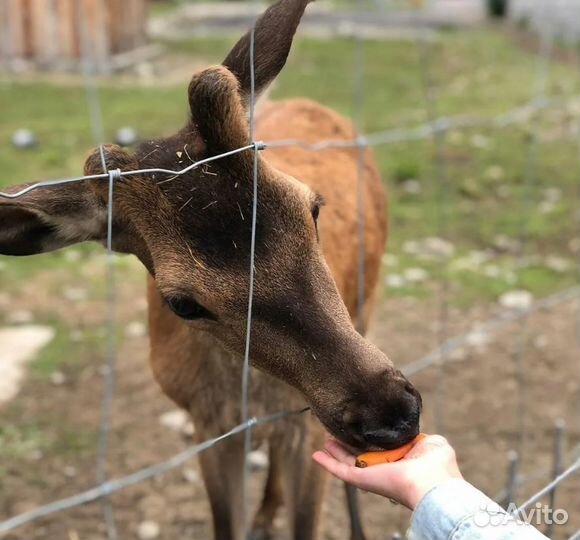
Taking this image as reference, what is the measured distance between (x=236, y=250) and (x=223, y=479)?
4.80ft

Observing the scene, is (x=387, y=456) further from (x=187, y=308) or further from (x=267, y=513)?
(x=267, y=513)

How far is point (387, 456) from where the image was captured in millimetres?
2020

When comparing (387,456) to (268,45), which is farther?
(268,45)

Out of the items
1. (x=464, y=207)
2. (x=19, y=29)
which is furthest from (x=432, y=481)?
(x=19, y=29)

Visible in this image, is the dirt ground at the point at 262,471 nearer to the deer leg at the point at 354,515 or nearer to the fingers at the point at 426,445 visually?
the deer leg at the point at 354,515

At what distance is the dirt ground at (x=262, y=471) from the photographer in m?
3.95

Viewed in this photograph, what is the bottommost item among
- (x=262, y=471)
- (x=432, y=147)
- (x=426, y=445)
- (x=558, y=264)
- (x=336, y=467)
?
(x=432, y=147)

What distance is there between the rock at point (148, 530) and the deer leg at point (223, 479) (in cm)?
54

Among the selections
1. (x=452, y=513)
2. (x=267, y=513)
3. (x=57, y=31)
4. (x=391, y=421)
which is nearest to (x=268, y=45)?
(x=391, y=421)

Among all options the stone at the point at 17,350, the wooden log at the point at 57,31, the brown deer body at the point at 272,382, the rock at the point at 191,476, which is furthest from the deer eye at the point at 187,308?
the wooden log at the point at 57,31

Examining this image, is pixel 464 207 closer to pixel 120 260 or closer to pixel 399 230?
pixel 399 230

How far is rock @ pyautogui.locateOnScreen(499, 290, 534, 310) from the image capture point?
5.84 m

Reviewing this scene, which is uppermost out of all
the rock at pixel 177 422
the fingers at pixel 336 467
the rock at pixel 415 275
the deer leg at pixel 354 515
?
the fingers at pixel 336 467

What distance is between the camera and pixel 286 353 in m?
2.21
